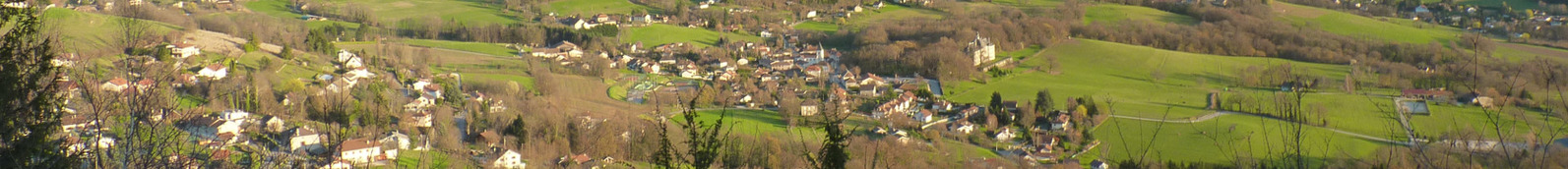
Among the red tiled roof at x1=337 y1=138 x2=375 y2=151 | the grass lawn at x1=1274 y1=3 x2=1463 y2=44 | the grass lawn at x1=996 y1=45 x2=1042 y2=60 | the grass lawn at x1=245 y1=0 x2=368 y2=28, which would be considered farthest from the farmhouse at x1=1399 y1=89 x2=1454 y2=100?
the grass lawn at x1=245 y1=0 x2=368 y2=28

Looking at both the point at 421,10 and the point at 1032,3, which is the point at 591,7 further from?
the point at 1032,3

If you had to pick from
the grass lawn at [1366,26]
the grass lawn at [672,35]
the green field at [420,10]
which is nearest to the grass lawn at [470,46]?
the grass lawn at [672,35]

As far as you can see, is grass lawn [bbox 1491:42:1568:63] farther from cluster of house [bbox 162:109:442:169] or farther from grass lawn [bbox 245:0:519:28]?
grass lawn [bbox 245:0:519:28]

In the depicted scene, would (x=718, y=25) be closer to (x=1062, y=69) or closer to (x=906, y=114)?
(x=1062, y=69)

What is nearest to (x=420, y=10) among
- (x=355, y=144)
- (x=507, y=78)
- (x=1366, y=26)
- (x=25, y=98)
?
(x=507, y=78)

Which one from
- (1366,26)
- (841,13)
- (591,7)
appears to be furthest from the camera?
(591,7)
